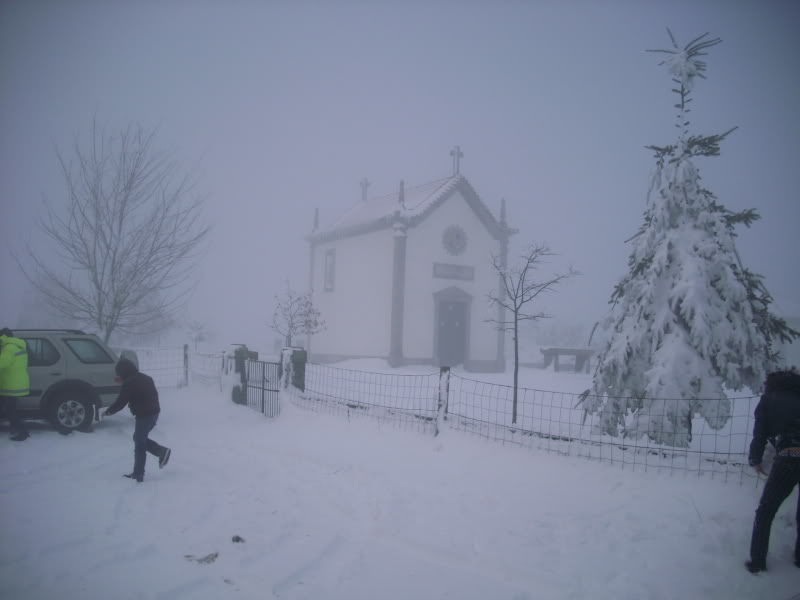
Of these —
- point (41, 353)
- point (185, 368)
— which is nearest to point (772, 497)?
point (41, 353)

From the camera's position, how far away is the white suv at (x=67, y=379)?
7941 mm

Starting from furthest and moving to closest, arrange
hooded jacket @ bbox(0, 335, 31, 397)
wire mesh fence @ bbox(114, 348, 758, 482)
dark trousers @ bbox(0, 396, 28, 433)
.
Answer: dark trousers @ bbox(0, 396, 28, 433) → hooded jacket @ bbox(0, 335, 31, 397) → wire mesh fence @ bbox(114, 348, 758, 482)

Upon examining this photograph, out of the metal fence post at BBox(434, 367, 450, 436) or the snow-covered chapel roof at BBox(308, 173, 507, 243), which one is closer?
the metal fence post at BBox(434, 367, 450, 436)

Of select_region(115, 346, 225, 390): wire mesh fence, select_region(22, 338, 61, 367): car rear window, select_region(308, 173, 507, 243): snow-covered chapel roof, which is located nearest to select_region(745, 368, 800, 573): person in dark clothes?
select_region(22, 338, 61, 367): car rear window

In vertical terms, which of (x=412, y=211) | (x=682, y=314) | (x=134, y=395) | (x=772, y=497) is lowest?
(x=772, y=497)

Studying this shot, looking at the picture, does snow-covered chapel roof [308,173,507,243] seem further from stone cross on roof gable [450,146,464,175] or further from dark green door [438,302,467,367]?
dark green door [438,302,467,367]

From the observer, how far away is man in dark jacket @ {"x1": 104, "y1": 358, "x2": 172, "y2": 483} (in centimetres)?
605

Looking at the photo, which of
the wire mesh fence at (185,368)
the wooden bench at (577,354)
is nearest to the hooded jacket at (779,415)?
the wire mesh fence at (185,368)

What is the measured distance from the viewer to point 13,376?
7215mm

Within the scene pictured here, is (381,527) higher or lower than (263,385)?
lower

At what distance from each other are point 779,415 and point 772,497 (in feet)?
2.29

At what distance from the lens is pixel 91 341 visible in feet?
28.8

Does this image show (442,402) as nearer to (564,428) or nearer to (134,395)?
(564,428)

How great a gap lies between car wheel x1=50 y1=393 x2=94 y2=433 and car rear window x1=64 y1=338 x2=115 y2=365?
2.21 ft
